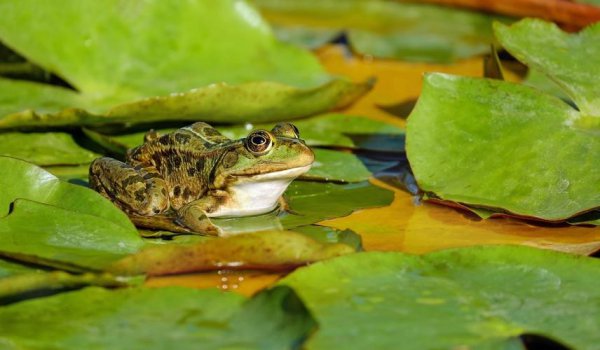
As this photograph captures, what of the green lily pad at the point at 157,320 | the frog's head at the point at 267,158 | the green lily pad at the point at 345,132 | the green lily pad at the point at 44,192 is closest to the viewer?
the green lily pad at the point at 157,320

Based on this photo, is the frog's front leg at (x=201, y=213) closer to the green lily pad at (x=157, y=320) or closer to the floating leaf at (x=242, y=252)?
the floating leaf at (x=242, y=252)

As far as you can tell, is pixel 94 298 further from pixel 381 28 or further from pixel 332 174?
pixel 381 28

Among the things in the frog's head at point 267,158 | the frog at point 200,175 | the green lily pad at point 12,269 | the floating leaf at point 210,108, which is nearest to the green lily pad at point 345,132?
the floating leaf at point 210,108

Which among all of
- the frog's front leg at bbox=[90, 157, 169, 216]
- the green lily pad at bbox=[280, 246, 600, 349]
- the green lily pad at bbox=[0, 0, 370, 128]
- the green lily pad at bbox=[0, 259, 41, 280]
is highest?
the green lily pad at bbox=[0, 0, 370, 128]

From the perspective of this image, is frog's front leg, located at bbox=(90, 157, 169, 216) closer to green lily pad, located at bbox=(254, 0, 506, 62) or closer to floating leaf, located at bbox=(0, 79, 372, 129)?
floating leaf, located at bbox=(0, 79, 372, 129)

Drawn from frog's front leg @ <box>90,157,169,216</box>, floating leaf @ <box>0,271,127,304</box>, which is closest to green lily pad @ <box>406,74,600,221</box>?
frog's front leg @ <box>90,157,169,216</box>

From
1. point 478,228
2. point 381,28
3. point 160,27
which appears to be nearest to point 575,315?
point 478,228
